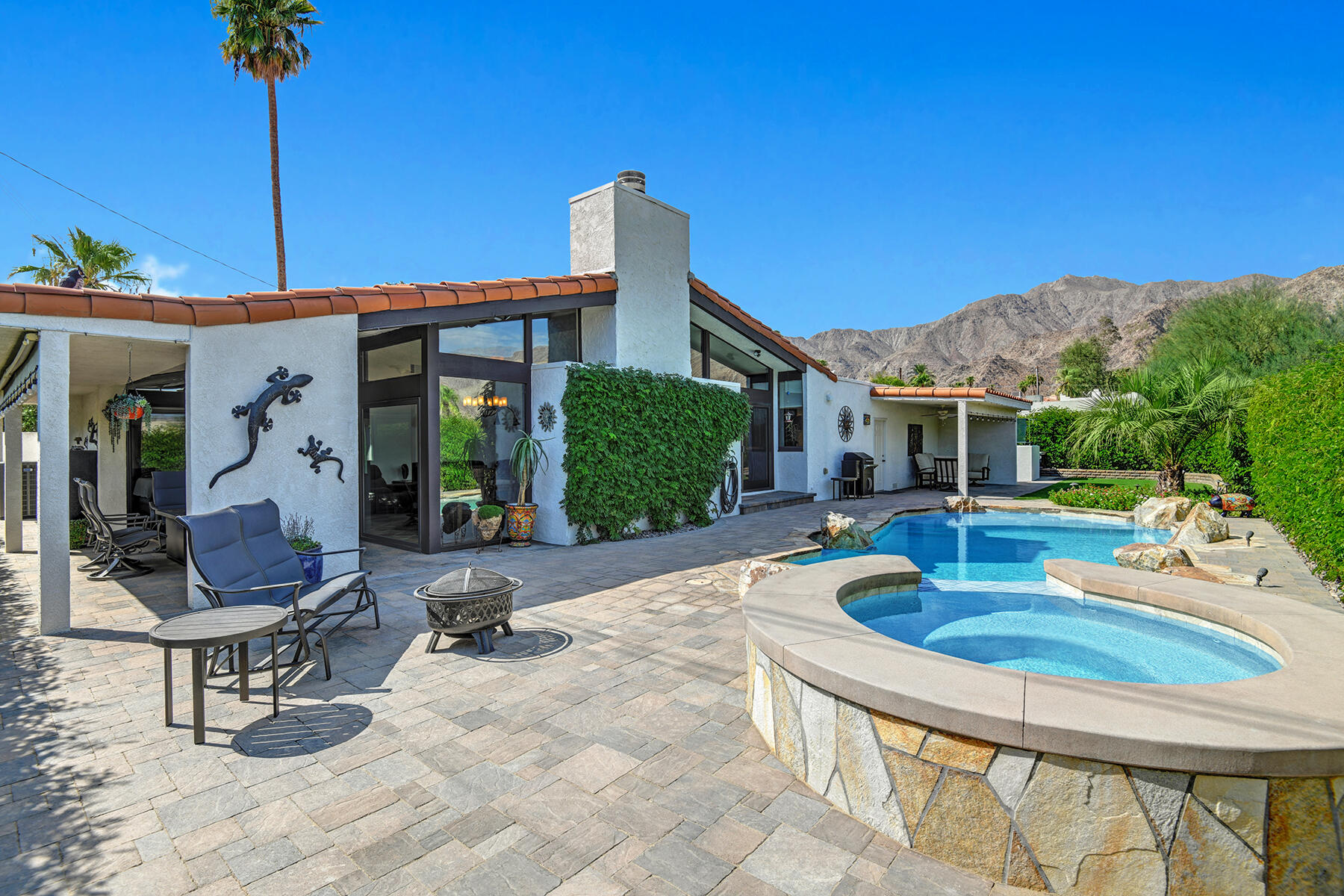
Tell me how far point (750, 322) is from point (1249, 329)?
812 inches

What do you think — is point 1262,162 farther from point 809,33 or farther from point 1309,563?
point 1309,563

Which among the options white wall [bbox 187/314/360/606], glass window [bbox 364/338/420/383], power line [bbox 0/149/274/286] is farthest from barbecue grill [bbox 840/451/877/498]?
power line [bbox 0/149/274/286]

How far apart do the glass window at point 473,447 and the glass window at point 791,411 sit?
7.73 m

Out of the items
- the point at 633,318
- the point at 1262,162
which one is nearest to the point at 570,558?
the point at 633,318

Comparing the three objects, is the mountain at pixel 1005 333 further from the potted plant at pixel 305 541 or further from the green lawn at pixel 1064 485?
the potted plant at pixel 305 541

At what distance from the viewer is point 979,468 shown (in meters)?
20.2

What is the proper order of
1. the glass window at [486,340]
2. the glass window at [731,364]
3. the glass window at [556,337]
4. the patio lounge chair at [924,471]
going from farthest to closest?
the patio lounge chair at [924,471] → the glass window at [731,364] → the glass window at [556,337] → the glass window at [486,340]

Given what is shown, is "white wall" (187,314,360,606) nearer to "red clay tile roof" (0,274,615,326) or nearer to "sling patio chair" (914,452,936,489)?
"red clay tile roof" (0,274,615,326)

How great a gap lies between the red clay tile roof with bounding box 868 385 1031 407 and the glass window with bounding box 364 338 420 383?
40.1ft

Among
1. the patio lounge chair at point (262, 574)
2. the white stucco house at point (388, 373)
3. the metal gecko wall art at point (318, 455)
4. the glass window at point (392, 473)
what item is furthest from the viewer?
the glass window at point (392, 473)

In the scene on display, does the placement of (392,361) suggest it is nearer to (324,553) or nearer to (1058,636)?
(324,553)

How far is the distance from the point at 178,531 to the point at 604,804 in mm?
7271

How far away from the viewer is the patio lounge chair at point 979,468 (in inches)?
783

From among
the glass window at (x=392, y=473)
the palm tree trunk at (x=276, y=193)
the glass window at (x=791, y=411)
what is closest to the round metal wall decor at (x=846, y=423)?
the glass window at (x=791, y=411)
